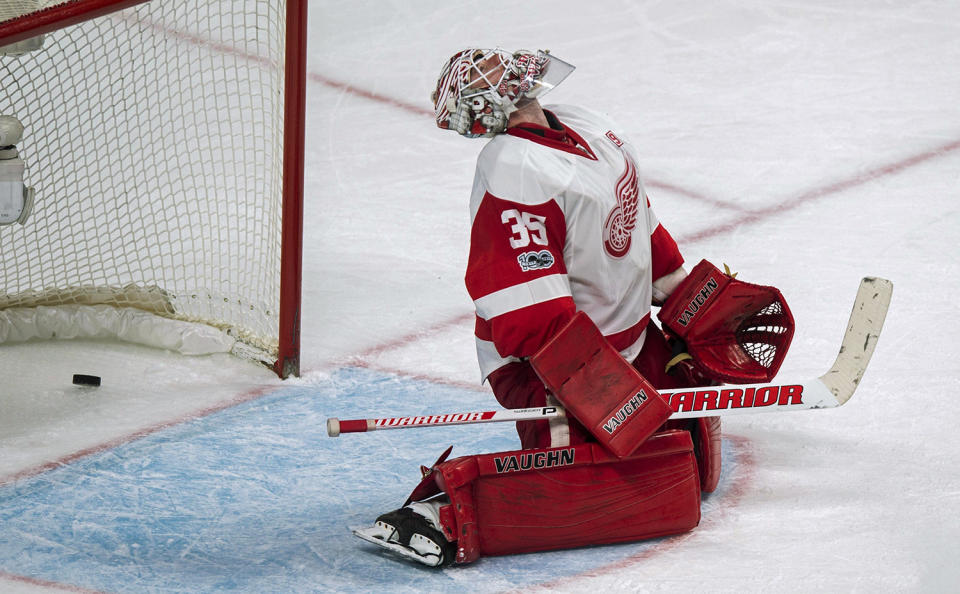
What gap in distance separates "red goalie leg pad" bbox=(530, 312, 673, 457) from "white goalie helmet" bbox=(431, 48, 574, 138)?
42 cm

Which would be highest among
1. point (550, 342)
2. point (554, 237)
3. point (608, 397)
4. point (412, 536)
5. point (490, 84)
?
point (490, 84)

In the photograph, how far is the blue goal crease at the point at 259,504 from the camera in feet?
8.50

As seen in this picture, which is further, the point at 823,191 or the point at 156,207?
the point at 823,191

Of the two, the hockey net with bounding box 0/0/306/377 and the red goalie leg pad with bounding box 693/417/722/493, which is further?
the hockey net with bounding box 0/0/306/377

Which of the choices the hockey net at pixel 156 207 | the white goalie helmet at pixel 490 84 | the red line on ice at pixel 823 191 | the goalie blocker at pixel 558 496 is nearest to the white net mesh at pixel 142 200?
the hockey net at pixel 156 207

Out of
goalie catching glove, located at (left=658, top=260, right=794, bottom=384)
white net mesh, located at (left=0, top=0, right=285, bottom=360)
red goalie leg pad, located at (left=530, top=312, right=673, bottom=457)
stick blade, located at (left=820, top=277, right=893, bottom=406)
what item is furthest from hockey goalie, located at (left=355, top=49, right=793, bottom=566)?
white net mesh, located at (left=0, top=0, right=285, bottom=360)

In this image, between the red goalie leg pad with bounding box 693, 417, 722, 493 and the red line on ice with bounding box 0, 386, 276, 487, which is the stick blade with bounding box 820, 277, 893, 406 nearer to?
the red goalie leg pad with bounding box 693, 417, 722, 493

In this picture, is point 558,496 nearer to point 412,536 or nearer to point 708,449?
point 412,536

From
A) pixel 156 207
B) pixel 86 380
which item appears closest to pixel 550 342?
pixel 86 380

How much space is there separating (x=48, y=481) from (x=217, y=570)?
0.60m

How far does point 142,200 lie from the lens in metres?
4.40

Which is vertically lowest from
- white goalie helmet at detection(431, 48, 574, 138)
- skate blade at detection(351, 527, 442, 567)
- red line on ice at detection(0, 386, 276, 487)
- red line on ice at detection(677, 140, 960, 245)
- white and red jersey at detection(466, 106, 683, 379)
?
red line on ice at detection(0, 386, 276, 487)

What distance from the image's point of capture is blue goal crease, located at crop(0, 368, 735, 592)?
102 inches

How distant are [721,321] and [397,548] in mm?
795
